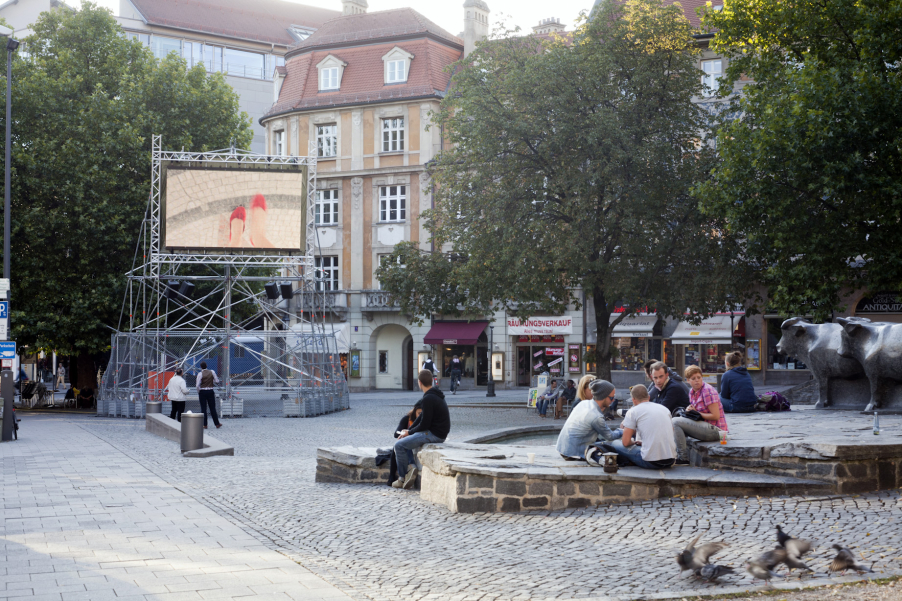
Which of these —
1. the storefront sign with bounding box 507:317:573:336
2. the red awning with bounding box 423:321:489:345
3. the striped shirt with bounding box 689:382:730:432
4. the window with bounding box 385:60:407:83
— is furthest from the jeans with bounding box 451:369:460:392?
the striped shirt with bounding box 689:382:730:432

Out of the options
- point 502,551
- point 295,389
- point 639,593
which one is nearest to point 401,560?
point 502,551

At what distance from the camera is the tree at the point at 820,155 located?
21.0m

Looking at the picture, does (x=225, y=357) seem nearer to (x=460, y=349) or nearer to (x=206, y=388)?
(x=206, y=388)

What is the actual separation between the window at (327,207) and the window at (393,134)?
3.74m

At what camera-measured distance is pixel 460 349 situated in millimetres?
49219

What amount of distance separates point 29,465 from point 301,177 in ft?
57.4

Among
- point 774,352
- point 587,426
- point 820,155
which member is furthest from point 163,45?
point 587,426

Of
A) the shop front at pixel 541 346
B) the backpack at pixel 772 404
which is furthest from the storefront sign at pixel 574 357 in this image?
the backpack at pixel 772 404

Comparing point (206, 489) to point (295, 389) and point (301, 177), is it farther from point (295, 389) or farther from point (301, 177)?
point (301, 177)

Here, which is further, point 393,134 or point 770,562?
point 393,134

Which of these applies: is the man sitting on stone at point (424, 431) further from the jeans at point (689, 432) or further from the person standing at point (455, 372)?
the person standing at point (455, 372)

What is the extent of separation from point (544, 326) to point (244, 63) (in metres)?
29.8

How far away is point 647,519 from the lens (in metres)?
9.23

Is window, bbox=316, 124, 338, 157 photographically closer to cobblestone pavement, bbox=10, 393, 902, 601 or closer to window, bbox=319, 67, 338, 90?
window, bbox=319, 67, 338, 90
